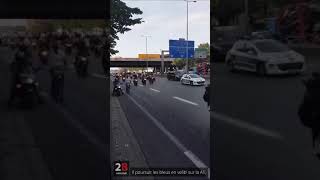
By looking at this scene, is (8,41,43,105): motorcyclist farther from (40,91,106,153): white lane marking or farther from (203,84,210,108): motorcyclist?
(203,84,210,108): motorcyclist

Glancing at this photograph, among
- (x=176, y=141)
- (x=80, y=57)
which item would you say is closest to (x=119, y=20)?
(x=80, y=57)

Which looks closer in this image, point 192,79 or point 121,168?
point 121,168

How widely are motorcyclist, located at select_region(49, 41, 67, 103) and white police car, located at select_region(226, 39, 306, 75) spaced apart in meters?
1.19

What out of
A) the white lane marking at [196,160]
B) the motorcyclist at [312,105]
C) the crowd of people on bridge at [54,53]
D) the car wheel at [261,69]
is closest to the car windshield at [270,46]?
the car wheel at [261,69]

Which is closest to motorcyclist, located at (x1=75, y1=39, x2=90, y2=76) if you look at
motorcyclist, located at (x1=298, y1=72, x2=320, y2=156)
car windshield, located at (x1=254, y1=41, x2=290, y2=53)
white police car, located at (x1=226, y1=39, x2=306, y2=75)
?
white police car, located at (x1=226, y1=39, x2=306, y2=75)

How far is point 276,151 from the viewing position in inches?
107

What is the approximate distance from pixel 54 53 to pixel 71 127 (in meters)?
0.55

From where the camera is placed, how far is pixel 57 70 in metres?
2.94

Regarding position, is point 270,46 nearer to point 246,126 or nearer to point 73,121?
point 246,126

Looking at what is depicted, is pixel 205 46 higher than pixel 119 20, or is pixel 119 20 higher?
pixel 119 20

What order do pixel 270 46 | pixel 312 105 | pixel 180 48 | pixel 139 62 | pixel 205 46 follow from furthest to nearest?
pixel 139 62 → pixel 180 48 → pixel 205 46 → pixel 270 46 → pixel 312 105

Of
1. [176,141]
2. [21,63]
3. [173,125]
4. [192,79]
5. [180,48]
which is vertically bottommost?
[176,141]

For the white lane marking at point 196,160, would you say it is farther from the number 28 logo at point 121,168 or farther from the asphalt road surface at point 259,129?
the number 28 logo at point 121,168

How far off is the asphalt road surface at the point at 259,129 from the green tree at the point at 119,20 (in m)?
0.71
